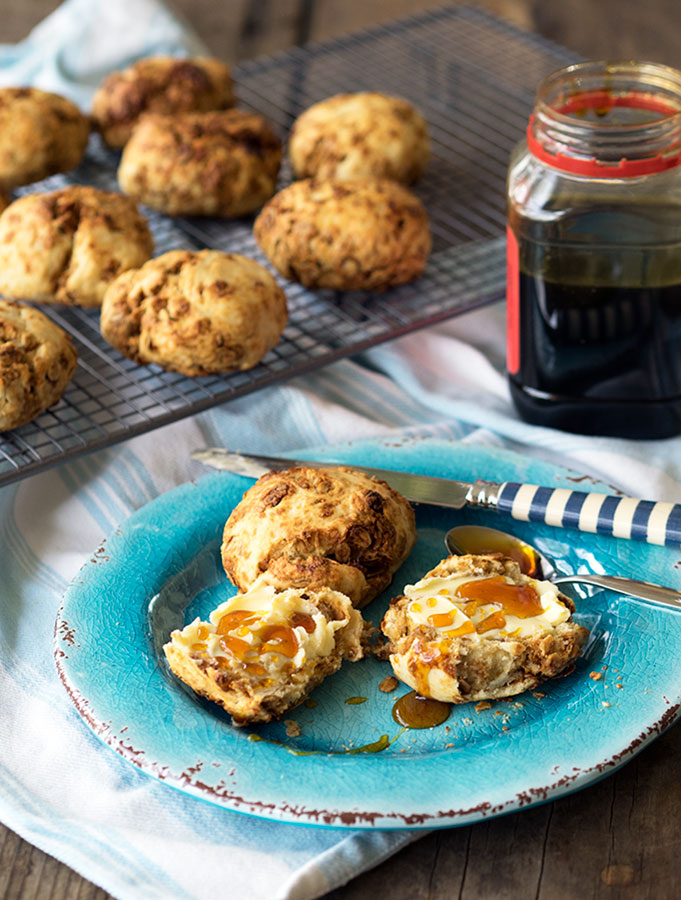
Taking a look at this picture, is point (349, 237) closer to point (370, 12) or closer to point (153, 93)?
point (153, 93)

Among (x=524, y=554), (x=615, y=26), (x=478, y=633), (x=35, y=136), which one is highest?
(x=35, y=136)

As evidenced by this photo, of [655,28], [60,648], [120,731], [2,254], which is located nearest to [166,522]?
[60,648]

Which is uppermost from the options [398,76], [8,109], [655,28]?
[8,109]

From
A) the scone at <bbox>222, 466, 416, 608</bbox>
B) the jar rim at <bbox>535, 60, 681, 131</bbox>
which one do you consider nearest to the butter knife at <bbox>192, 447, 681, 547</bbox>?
the scone at <bbox>222, 466, 416, 608</bbox>

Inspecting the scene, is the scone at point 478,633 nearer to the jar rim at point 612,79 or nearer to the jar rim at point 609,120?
the jar rim at point 609,120

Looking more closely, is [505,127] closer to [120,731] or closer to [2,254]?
[2,254]

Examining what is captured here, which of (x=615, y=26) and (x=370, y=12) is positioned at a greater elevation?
(x=370, y=12)

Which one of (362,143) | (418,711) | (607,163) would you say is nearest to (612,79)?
(607,163)
